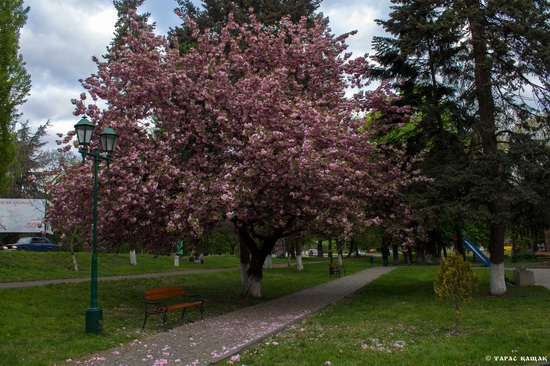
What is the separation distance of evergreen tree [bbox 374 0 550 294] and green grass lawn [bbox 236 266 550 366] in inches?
132

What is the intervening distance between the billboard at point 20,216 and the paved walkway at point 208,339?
953 inches

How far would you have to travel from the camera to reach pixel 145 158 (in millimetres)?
13234

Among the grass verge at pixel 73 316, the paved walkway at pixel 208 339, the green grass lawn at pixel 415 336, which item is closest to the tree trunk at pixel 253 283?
the grass verge at pixel 73 316

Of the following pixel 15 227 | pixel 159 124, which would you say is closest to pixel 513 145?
pixel 159 124

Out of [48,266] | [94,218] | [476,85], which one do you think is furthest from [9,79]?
[476,85]

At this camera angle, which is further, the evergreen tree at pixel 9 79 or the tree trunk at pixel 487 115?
the tree trunk at pixel 487 115

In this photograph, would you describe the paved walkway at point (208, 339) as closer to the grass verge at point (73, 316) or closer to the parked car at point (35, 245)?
the grass verge at point (73, 316)

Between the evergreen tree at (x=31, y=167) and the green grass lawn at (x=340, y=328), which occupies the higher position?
the evergreen tree at (x=31, y=167)

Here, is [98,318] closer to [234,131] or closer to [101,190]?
[101,190]

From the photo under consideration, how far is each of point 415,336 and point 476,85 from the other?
10.8m

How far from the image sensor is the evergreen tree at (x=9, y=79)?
43.1 feet

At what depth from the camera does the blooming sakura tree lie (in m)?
12.2

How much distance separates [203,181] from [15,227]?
83.8ft

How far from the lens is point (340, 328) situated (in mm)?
10055
